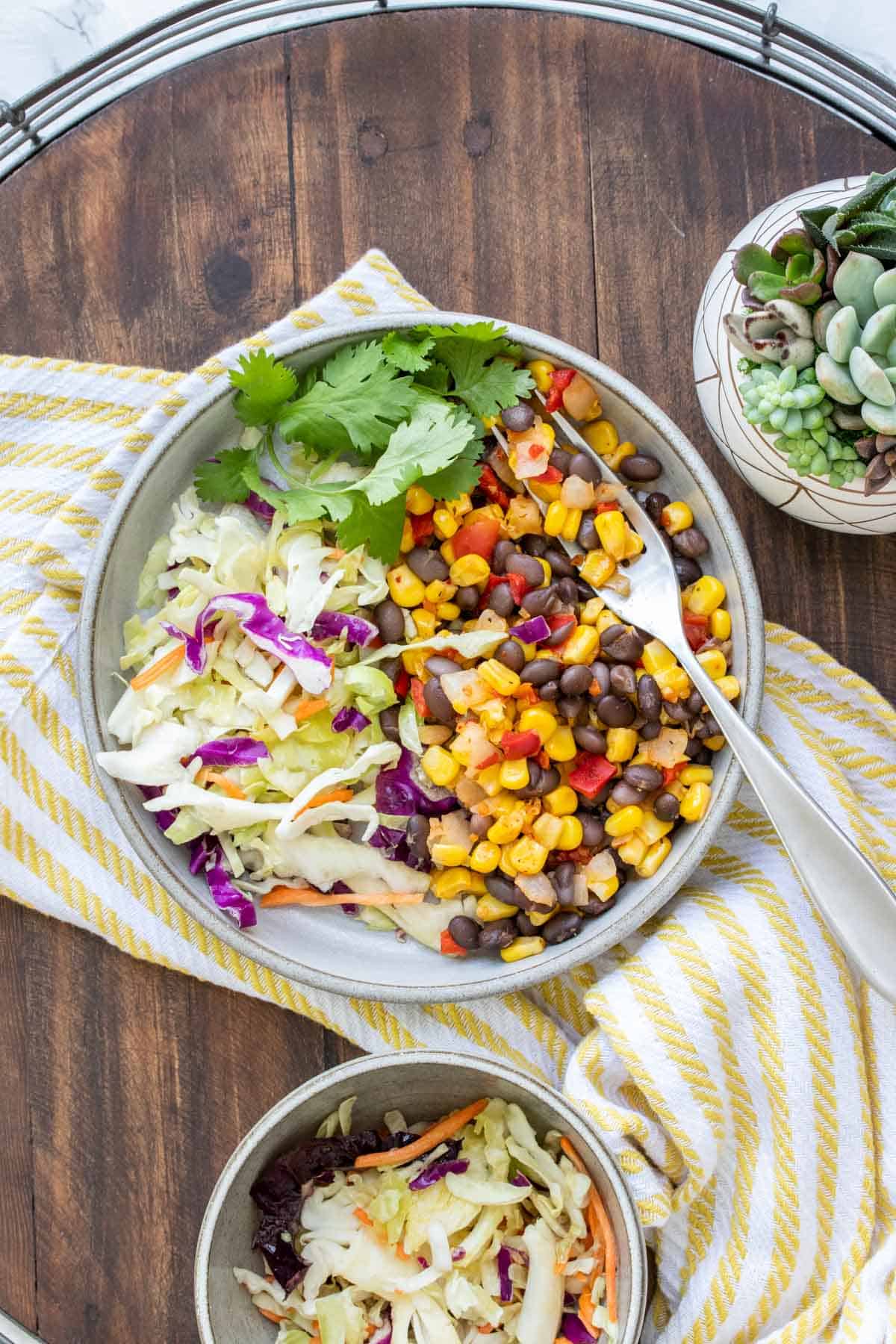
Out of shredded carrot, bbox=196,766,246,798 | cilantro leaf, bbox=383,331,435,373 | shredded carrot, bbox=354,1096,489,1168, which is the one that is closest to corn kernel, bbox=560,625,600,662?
cilantro leaf, bbox=383,331,435,373

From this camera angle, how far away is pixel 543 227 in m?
2.96

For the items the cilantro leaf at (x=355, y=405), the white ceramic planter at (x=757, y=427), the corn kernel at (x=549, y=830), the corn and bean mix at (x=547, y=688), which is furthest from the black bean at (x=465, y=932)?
the white ceramic planter at (x=757, y=427)

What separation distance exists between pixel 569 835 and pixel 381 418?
0.96 m

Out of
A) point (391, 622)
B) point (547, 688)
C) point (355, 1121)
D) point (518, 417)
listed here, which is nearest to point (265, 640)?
point (391, 622)

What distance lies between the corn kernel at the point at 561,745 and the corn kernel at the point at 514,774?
0.25 ft

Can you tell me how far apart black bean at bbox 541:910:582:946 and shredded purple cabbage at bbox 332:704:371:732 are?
591 millimetres

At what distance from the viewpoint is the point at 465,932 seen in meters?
2.71

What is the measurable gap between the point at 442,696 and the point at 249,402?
735mm

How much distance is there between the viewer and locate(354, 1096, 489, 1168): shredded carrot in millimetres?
2787

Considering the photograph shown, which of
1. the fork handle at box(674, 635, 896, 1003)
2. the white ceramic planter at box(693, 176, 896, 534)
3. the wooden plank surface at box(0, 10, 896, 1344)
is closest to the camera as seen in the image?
the fork handle at box(674, 635, 896, 1003)

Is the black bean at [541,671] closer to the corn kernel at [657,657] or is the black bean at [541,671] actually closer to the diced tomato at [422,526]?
the corn kernel at [657,657]

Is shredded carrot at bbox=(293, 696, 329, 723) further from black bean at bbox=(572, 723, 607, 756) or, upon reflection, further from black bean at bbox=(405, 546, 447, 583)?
black bean at bbox=(572, 723, 607, 756)

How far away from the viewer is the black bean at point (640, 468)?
2.72m

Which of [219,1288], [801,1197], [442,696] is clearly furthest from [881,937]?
[219,1288]
